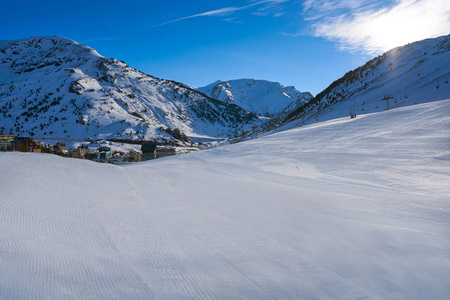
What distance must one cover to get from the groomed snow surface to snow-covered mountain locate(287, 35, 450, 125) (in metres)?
35.7

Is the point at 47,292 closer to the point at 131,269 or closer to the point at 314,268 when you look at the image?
the point at 131,269

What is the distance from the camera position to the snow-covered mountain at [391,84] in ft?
138

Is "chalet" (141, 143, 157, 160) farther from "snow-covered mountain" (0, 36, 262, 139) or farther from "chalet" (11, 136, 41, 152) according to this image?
"snow-covered mountain" (0, 36, 262, 139)

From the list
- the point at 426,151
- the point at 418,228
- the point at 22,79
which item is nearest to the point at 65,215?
the point at 418,228

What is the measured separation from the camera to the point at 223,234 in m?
5.31

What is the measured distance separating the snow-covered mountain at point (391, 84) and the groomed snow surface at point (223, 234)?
35689 millimetres

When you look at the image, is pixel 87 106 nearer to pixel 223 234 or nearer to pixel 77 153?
pixel 77 153

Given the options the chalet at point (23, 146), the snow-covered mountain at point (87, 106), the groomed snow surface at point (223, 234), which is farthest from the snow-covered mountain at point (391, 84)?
the snow-covered mountain at point (87, 106)

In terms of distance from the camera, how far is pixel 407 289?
11.5 ft

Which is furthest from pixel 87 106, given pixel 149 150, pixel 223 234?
pixel 223 234

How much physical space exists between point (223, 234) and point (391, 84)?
66095 mm

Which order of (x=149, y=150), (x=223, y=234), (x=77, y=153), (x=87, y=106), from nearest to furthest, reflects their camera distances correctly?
(x=223, y=234) < (x=77, y=153) < (x=149, y=150) < (x=87, y=106)

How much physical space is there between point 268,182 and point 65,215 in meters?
6.53

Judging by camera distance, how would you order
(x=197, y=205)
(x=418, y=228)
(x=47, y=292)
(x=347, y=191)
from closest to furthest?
(x=47, y=292), (x=418, y=228), (x=197, y=205), (x=347, y=191)
